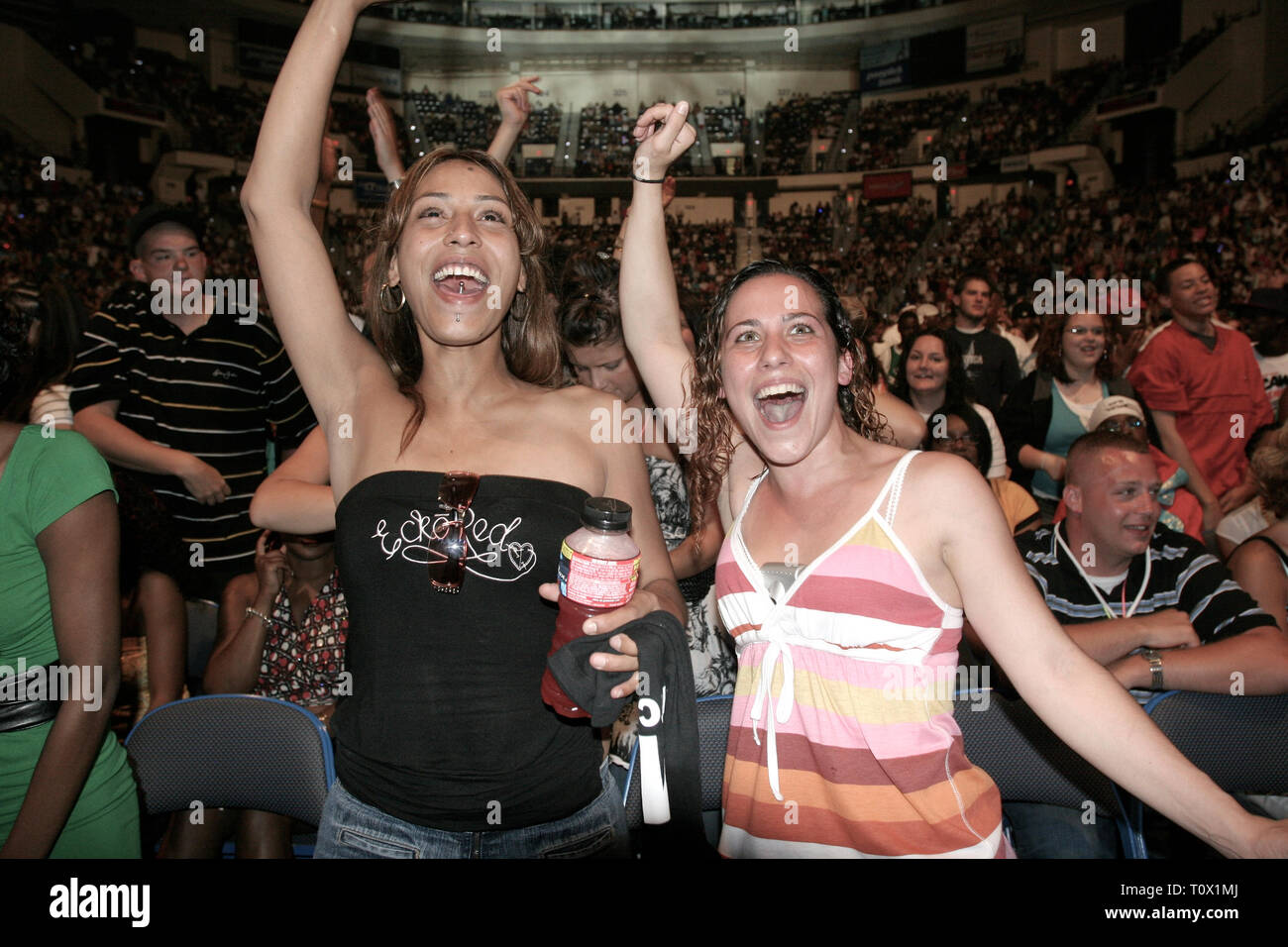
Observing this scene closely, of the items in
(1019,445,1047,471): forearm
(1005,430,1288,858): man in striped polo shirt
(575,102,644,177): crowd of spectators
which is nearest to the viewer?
(1005,430,1288,858): man in striped polo shirt

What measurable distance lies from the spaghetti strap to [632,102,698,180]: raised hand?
2.70ft

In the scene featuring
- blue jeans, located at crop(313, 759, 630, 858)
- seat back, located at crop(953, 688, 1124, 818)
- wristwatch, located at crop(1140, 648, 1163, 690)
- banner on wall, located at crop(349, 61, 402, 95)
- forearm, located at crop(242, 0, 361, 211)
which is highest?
banner on wall, located at crop(349, 61, 402, 95)

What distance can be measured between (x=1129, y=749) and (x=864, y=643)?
379 millimetres

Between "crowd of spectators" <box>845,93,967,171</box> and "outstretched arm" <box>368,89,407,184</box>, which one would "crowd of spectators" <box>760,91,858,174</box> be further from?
"outstretched arm" <box>368,89,407,184</box>

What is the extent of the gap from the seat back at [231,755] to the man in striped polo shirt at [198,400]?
128 cm

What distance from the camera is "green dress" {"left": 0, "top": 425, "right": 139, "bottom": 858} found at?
1512 millimetres

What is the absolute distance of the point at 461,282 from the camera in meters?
1.53

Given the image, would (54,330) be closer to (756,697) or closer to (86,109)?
(756,697)

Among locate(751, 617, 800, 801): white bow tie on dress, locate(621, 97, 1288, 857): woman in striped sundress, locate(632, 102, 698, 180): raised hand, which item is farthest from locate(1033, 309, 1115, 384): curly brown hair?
locate(751, 617, 800, 801): white bow tie on dress

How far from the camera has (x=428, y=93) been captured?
26.5 meters

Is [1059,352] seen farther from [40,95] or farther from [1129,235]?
[40,95]

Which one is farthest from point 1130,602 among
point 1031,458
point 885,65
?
point 885,65

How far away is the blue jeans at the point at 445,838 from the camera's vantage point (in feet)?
4.37

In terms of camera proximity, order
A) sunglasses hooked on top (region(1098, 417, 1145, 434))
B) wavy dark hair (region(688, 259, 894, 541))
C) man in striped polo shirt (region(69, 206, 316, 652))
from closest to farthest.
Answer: wavy dark hair (region(688, 259, 894, 541))
man in striped polo shirt (region(69, 206, 316, 652))
sunglasses hooked on top (region(1098, 417, 1145, 434))
